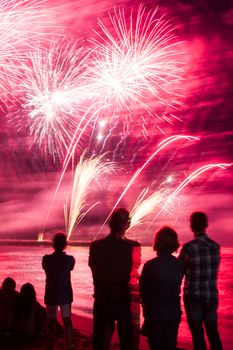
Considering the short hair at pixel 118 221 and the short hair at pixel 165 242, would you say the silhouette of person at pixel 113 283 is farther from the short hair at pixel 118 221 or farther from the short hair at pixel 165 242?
the short hair at pixel 165 242

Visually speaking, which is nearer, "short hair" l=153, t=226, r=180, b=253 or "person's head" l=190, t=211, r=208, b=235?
"short hair" l=153, t=226, r=180, b=253

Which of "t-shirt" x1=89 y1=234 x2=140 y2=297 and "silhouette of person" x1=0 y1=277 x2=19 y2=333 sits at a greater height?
"t-shirt" x1=89 y1=234 x2=140 y2=297

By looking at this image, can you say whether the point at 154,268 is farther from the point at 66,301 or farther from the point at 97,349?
the point at 66,301

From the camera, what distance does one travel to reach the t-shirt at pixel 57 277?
258 inches

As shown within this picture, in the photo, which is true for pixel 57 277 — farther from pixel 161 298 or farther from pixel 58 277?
pixel 161 298

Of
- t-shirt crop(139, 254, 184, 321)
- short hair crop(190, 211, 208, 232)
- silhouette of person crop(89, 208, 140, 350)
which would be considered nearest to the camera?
t-shirt crop(139, 254, 184, 321)

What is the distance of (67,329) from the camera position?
6.77 meters

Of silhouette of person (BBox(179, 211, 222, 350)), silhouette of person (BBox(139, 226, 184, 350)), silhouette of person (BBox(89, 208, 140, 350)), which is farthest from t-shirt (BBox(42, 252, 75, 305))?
silhouette of person (BBox(139, 226, 184, 350))

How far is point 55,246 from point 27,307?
45.4 inches

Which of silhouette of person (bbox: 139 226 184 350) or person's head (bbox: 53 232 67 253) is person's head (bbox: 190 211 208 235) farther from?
person's head (bbox: 53 232 67 253)

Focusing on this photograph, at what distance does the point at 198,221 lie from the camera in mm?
5492

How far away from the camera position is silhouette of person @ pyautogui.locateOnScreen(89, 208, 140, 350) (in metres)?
5.06

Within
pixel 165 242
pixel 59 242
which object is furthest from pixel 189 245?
pixel 59 242

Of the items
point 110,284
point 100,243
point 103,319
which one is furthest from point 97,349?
point 100,243
